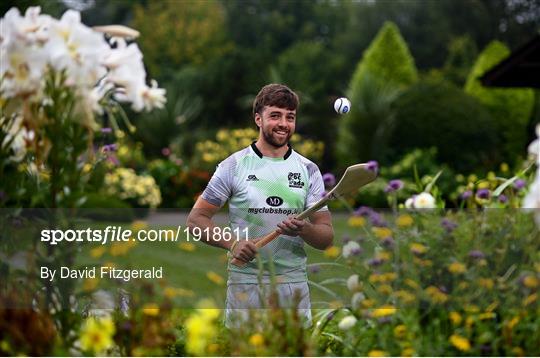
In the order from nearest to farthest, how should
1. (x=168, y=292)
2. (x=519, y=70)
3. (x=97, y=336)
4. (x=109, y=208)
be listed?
(x=97, y=336), (x=168, y=292), (x=109, y=208), (x=519, y=70)

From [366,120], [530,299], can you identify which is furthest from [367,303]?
[366,120]

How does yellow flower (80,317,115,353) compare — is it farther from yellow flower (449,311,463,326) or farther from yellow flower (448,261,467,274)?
yellow flower (448,261,467,274)

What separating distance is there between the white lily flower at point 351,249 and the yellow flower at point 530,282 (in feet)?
1.98

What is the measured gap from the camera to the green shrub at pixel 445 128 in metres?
Answer: 16.8

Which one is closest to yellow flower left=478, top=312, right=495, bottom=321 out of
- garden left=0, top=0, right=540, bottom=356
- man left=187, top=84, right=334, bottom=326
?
garden left=0, top=0, right=540, bottom=356

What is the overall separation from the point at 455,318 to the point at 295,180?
2.31ft

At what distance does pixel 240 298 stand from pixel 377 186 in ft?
39.0

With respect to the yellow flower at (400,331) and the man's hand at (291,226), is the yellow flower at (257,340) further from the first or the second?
the yellow flower at (400,331)

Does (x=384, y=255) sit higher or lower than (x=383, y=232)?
lower

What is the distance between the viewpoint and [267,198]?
10.6 feet

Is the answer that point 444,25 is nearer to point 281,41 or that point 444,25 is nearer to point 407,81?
point 281,41

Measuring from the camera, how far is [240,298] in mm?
3213

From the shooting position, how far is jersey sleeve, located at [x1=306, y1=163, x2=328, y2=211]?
3.31 metres

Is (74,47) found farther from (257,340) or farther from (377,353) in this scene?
(377,353)
